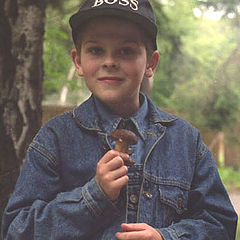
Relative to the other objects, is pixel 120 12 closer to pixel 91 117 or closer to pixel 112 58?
pixel 112 58

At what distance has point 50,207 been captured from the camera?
161 cm

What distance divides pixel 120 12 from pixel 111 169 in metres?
0.63

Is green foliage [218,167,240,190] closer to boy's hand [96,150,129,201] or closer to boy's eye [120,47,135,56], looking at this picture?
boy's eye [120,47,135,56]

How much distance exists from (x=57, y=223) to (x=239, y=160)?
52.8ft

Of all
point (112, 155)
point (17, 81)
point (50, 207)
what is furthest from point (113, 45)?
point (17, 81)

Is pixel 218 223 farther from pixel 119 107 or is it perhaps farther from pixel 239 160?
pixel 239 160

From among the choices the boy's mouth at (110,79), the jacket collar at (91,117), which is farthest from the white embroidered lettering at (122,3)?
the jacket collar at (91,117)

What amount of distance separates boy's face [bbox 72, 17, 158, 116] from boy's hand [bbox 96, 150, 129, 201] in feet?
0.98

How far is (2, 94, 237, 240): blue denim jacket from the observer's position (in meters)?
1.60

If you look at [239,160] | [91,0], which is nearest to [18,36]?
[91,0]

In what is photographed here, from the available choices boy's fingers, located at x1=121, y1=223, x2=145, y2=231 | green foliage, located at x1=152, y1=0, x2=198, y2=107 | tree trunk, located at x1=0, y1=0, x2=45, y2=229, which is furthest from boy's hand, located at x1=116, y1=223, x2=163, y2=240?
green foliage, located at x1=152, y1=0, x2=198, y2=107

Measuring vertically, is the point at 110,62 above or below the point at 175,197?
above

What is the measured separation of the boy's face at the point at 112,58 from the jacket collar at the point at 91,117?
0.08 meters

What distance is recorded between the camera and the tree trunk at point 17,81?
8.36 feet
